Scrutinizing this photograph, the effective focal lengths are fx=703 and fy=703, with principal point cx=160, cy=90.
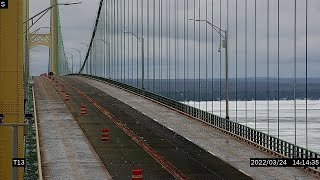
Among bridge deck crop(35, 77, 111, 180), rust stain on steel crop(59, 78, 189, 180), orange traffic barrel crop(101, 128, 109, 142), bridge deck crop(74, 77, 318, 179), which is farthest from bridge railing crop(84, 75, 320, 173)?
bridge deck crop(35, 77, 111, 180)

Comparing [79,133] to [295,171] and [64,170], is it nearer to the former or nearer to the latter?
[64,170]

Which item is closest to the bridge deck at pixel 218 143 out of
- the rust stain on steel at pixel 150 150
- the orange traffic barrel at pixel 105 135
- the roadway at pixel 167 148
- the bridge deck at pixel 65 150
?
the roadway at pixel 167 148

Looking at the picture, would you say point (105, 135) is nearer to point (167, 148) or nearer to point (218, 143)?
point (167, 148)

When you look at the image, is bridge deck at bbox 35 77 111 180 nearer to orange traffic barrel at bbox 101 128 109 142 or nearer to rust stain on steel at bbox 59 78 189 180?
orange traffic barrel at bbox 101 128 109 142

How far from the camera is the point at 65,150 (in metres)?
38.6

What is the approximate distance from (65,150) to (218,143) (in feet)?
33.3

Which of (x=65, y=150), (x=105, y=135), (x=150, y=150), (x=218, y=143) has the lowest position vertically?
(x=218, y=143)

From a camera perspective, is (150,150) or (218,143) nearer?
(150,150)

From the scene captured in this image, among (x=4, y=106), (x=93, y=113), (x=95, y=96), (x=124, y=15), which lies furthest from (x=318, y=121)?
(x=4, y=106)

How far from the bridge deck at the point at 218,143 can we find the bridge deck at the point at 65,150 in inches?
269

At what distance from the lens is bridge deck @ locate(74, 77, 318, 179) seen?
32.5 m

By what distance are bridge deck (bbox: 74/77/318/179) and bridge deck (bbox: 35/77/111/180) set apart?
22.5ft

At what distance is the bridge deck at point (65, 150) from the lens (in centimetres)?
3108

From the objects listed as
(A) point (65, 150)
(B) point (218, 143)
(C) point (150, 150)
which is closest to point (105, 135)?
(C) point (150, 150)
